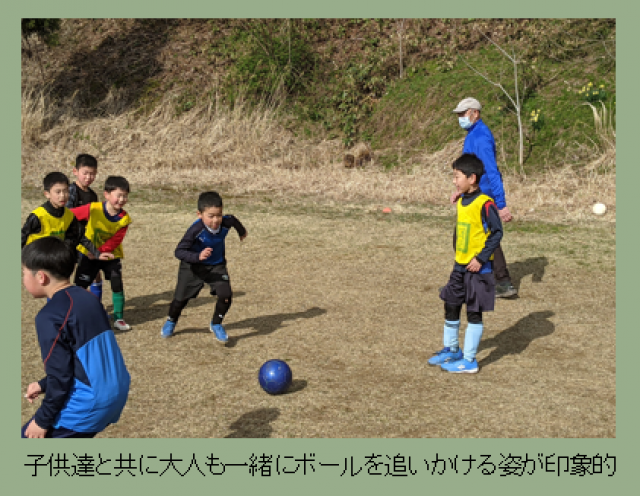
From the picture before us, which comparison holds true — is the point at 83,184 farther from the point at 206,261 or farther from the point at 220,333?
the point at 220,333

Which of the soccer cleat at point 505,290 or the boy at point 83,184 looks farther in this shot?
the soccer cleat at point 505,290

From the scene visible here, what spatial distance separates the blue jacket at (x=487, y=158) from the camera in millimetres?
9406

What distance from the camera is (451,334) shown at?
715 cm

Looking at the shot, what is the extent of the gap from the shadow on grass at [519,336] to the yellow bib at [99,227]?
409 centimetres

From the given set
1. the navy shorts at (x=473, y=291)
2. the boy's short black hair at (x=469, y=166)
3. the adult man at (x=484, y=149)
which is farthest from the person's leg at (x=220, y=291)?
Answer: the adult man at (x=484, y=149)

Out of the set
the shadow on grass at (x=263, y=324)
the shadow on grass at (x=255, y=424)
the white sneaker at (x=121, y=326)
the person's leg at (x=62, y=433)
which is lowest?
the shadow on grass at (x=255, y=424)

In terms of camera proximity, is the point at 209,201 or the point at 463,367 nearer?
the point at 463,367

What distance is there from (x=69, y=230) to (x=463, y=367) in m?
4.27

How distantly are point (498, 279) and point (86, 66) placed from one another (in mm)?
21282

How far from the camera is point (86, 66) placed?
1062 inches

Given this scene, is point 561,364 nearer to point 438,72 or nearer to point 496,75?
point 496,75

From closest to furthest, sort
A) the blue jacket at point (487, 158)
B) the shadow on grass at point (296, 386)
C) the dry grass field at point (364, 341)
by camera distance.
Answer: the dry grass field at point (364, 341) → the shadow on grass at point (296, 386) → the blue jacket at point (487, 158)

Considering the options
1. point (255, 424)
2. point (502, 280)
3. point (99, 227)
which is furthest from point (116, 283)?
point (502, 280)

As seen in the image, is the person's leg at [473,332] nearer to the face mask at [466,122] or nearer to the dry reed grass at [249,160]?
the face mask at [466,122]
